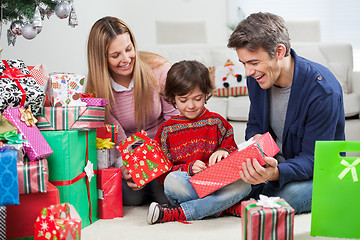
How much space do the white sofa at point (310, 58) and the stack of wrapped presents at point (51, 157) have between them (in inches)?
52.2

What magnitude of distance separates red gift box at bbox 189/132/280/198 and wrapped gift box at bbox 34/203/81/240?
20.1 inches

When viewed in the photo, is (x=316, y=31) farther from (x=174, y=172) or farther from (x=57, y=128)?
(x=57, y=128)

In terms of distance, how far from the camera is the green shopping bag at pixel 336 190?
1.40 metres

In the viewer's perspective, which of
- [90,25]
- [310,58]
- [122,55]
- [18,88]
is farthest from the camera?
[90,25]

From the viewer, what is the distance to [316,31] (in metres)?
4.42

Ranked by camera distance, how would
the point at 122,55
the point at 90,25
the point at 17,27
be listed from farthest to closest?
the point at 90,25
the point at 122,55
the point at 17,27

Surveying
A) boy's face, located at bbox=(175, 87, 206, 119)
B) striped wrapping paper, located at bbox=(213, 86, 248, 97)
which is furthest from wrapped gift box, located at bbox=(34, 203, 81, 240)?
striped wrapping paper, located at bbox=(213, 86, 248, 97)

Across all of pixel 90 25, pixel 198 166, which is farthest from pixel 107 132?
pixel 90 25

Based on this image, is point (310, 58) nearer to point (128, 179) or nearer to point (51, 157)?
point (128, 179)

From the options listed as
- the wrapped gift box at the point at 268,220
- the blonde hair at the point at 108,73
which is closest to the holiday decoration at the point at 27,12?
the blonde hair at the point at 108,73

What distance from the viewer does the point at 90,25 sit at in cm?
380

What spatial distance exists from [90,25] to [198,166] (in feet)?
8.11

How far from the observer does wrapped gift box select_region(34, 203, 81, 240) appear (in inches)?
50.3

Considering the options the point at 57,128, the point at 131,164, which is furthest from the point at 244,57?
the point at 57,128
